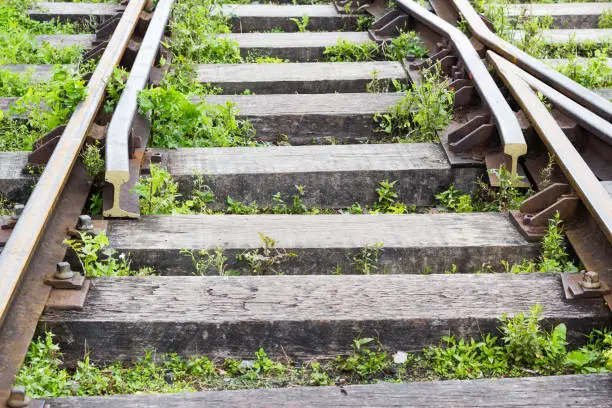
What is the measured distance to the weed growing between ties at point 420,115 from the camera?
5.22 m

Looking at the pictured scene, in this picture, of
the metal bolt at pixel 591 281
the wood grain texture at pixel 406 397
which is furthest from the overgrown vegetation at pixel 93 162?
the metal bolt at pixel 591 281

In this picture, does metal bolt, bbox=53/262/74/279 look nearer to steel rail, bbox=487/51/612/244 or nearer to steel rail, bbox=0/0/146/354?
steel rail, bbox=0/0/146/354

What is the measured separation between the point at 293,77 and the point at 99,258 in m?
2.67

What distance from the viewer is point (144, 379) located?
10.8 feet

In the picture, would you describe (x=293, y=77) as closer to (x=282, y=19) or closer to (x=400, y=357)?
(x=282, y=19)

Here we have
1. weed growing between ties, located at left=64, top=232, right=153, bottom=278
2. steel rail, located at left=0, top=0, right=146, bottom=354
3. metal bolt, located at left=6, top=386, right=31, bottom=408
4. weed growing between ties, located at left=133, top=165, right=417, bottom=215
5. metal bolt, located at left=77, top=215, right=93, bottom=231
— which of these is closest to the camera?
metal bolt, located at left=6, top=386, right=31, bottom=408

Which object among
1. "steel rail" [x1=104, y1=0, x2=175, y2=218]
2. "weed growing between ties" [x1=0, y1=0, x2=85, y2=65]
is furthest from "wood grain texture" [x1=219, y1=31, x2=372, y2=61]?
"weed growing between ties" [x1=0, y1=0, x2=85, y2=65]

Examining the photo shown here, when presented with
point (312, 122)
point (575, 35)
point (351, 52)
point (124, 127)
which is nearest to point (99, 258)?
point (124, 127)

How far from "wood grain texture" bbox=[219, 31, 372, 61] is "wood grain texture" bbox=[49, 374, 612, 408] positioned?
4214 mm

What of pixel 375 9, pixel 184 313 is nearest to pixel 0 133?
pixel 184 313

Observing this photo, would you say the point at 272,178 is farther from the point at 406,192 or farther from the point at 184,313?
the point at 184,313

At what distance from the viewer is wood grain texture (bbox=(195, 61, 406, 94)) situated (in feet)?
19.9

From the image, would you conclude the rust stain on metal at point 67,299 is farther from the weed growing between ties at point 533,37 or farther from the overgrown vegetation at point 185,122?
the weed growing between ties at point 533,37

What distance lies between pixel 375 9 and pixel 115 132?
3.88m
